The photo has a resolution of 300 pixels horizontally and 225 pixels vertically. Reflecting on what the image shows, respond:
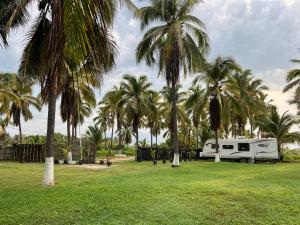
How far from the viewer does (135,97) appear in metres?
35.2

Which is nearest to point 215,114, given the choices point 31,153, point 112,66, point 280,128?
point 280,128

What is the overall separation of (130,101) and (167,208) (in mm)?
27446

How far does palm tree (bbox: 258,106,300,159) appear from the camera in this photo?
115 ft

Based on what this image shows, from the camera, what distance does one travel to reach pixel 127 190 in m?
9.82

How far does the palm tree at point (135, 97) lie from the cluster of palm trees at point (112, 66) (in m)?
0.10

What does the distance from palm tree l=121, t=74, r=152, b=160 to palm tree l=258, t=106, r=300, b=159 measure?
12.9m

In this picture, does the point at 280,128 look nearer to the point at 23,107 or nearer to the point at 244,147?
the point at 244,147

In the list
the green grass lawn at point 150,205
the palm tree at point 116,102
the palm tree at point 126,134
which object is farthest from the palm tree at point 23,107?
the green grass lawn at point 150,205

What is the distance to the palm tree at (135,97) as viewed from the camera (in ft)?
113

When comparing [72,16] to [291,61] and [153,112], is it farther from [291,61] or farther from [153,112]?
[153,112]

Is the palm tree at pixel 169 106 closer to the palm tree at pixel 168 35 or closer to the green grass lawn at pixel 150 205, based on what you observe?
the palm tree at pixel 168 35

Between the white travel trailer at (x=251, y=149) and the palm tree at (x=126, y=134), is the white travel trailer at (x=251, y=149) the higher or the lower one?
the lower one

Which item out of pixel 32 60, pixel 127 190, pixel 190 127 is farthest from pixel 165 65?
pixel 190 127

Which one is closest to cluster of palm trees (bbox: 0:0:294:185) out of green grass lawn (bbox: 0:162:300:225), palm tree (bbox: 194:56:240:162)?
palm tree (bbox: 194:56:240:162)
